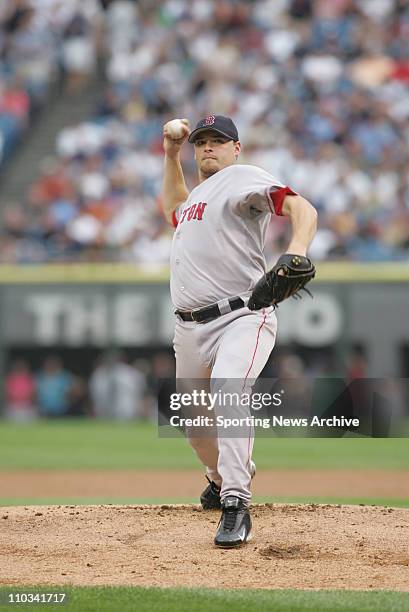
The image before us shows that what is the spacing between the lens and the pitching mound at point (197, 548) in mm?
4344

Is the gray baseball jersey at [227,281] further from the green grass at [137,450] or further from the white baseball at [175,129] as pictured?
the green grass at [137,450]

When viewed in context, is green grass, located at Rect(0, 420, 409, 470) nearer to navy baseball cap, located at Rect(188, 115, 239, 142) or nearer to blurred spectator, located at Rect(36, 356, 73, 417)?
blurred spectator, located at Rect(36, 356, 73, 417)

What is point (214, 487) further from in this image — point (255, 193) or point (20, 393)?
point (20, 393)

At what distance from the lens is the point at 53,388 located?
15.9 meters

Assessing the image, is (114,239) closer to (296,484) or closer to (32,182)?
(32,182)

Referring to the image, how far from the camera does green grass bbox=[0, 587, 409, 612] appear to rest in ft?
12.6

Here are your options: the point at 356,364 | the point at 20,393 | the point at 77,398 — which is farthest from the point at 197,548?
the point at 77,398

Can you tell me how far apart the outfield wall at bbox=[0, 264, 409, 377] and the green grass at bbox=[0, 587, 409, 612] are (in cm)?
1127

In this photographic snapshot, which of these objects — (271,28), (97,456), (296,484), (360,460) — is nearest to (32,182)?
(271,28)

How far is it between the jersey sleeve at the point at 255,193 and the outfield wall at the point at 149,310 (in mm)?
10273

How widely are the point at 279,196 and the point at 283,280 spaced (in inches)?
17.8

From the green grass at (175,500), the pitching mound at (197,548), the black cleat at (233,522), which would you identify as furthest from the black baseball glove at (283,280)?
the green grass at (175,500)

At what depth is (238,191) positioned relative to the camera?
5012 millimetres

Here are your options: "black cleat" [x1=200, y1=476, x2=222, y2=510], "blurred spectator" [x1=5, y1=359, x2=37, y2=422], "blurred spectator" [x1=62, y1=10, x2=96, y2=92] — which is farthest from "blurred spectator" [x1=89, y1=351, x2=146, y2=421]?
"black cleat" [x1=200, y1=476, x2=222, y2=510]
